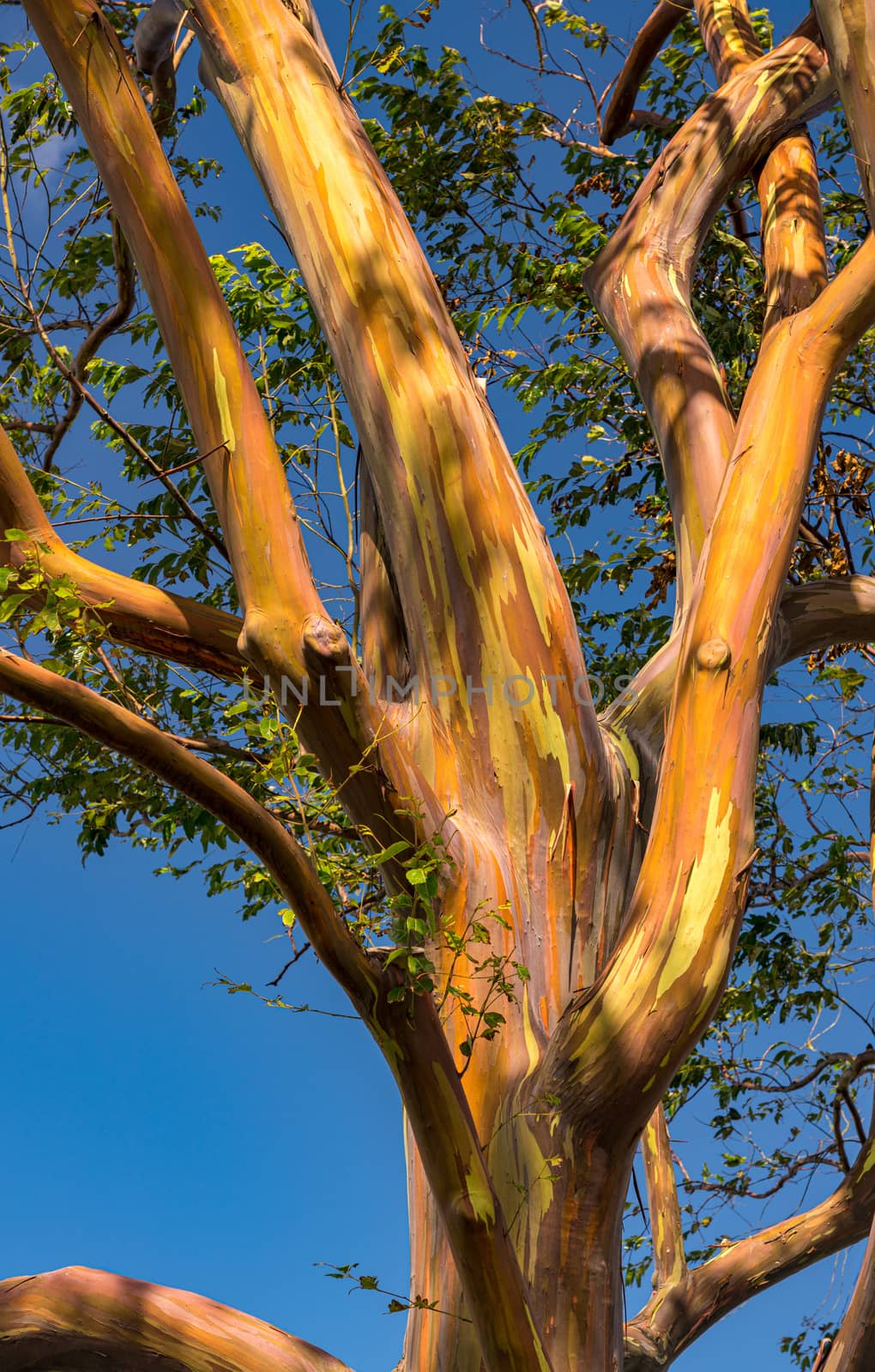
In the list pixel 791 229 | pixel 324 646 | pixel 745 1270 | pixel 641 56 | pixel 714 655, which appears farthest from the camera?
pixel 641 56

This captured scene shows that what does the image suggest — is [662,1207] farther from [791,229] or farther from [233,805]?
[233,805]

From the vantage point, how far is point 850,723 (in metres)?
6.52

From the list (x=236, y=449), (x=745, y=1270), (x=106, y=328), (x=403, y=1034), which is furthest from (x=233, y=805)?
(x=745, y=1270)

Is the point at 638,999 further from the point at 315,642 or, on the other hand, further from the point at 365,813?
the point at 315,642

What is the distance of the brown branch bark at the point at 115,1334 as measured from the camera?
2479 millimetres

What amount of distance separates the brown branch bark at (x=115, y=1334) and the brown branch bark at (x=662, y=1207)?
2910 mm

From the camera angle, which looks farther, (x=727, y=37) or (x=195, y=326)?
(x=727, y=37)

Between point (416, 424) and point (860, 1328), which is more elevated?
point (416, 424)

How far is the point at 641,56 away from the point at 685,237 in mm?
2035

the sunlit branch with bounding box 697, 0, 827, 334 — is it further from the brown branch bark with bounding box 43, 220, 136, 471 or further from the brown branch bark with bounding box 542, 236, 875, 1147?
the brown branch bark with bounding box 43, 220, 136, 471

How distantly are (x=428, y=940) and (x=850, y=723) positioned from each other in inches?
176

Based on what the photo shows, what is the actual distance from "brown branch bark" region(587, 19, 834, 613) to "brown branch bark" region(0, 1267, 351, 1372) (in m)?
2.62

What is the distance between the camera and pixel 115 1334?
248cm

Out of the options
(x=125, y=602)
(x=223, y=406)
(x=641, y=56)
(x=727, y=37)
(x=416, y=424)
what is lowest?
(x=125, y=602)
